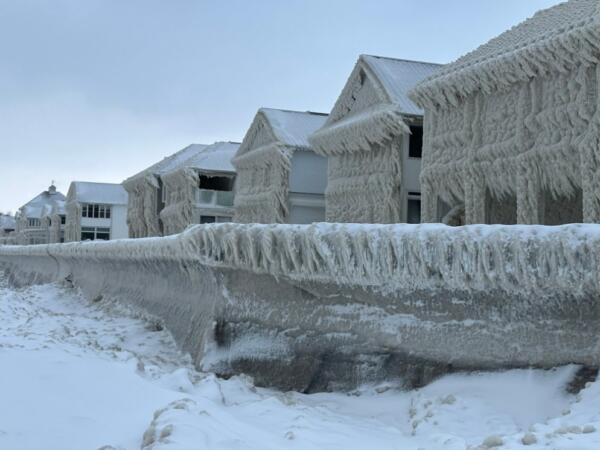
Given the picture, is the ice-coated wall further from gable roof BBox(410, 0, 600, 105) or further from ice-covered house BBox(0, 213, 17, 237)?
ice-covered house BBox(0, 213, 17, 237)

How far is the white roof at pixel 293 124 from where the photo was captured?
28.9m

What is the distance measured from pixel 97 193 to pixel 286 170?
41178 millimetres

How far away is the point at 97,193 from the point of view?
217 feet

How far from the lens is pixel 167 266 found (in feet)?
40.9

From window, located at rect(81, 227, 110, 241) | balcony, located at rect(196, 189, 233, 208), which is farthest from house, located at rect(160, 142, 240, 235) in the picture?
window, located at rect(81, 227, 110, 241)

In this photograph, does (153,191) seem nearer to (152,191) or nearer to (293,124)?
(152,191)

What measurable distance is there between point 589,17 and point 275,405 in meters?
9.59

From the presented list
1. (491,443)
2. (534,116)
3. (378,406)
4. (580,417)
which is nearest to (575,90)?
(534,116)

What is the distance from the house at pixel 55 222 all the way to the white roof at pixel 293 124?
51.0 meters

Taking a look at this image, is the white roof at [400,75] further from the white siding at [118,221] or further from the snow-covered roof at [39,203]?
the snow-covered roof at [39,203]

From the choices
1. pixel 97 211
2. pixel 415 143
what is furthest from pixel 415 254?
pixel 97 211

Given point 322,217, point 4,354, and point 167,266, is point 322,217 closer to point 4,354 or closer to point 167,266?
point 167,266

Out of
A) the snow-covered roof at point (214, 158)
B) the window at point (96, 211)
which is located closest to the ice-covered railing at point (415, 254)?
the snow-covered roof at point (214, 158)

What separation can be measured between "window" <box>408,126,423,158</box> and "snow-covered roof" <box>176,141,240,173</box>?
18248mm
